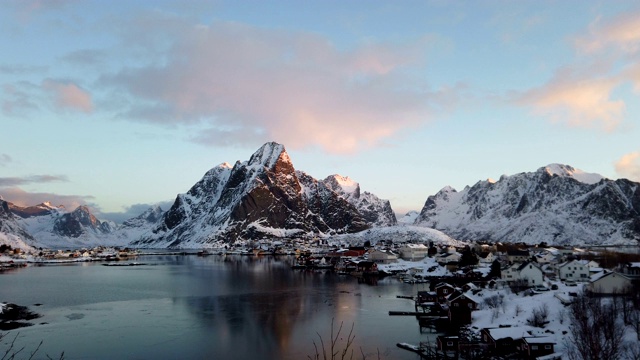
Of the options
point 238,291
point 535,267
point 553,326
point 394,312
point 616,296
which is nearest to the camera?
point 553,326

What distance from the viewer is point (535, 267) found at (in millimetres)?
48094

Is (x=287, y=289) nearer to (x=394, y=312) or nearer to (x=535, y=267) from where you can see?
(x=394, y=312)

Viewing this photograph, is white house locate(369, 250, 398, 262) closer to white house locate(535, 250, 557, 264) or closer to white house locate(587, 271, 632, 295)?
white house locate(535, 250, 557, 264)

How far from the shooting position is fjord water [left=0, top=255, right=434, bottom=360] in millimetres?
27953

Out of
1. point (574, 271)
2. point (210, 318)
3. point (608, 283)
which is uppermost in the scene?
point (608, 283)

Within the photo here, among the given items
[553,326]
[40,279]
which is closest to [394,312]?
[553,326]

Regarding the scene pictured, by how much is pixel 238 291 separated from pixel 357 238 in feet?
369

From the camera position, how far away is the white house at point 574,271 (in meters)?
50.0

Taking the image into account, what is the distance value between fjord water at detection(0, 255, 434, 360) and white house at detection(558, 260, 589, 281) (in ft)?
50.4

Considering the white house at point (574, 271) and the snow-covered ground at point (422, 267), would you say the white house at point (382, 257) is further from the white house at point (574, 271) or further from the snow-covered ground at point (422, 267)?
the white house at point (574, 271)

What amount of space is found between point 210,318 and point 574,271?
121ft

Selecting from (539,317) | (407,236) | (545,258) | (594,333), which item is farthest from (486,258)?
(407,236)

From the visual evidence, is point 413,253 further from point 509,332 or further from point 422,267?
point 509,332

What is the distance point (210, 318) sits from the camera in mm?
36906
